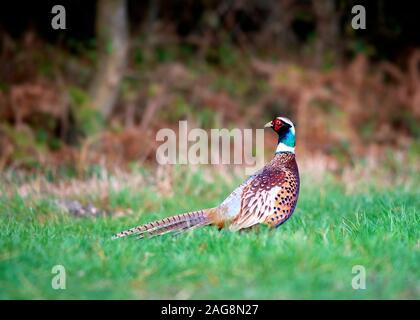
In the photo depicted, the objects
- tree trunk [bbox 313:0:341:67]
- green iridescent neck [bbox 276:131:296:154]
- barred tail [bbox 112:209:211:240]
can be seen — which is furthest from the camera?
tree trunk [bbox 313:0:341:67]

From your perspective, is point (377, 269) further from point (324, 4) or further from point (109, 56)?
point (324, 4)

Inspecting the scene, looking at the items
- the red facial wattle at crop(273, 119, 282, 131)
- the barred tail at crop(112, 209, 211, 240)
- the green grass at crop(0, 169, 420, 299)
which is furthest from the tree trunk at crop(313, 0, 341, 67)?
the barred tail at crop(112, 209, 211, 240)

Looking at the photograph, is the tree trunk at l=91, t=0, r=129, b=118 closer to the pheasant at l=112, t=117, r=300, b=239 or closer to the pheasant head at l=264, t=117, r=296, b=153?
the pheasant head at l=264, t=117, r=296, b=153

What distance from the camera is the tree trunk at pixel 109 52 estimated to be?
46.7ft

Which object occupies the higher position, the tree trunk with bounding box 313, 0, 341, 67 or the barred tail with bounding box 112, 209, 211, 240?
the tree trunk with bounding box 313, 0, 341, 67

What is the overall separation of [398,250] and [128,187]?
5231mm

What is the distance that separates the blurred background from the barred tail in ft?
20.8

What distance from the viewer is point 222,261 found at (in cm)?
516

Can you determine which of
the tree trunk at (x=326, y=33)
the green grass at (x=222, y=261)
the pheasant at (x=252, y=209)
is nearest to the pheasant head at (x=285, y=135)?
the pheasant at (x=252, y=209)

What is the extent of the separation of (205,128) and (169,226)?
9.17 m

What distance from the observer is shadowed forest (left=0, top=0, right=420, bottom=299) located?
Answer: 200 inches

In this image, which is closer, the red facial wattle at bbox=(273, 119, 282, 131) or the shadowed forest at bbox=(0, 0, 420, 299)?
the shadowed forest at bbox=(0, 0, 420, 299)

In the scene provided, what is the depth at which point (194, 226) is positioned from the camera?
6.55m

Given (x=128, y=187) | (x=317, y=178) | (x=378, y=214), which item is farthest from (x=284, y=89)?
(x=378, y=214)
